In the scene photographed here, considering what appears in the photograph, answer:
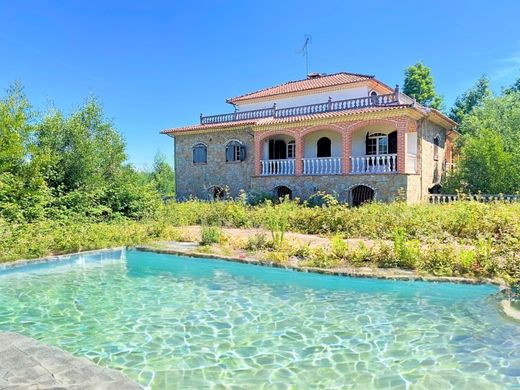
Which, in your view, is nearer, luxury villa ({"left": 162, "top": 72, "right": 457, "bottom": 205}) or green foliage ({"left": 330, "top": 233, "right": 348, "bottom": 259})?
green foliage ({"left": 330, "top": 233, "right": 348, "bottom": 259})

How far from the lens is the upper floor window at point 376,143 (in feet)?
64.6

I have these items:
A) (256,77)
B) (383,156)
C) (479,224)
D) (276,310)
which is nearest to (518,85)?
(256,77)

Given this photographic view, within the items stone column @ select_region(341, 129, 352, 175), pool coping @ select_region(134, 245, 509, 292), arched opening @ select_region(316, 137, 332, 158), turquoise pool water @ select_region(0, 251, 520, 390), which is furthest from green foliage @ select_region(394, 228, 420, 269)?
arched opening @ select_region(316, 137, 332, 158)

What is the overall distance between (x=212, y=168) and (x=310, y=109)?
665cm

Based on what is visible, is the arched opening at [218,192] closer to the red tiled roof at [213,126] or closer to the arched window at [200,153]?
the arched window at [200,153]

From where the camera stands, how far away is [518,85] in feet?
129

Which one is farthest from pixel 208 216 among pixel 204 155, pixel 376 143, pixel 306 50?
pixel 306 50

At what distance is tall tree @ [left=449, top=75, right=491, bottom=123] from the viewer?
38125mm

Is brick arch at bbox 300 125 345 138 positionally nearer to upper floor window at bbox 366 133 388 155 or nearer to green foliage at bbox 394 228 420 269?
upper floor window at bbox 366 133 388 155

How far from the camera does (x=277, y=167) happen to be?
20500 millimetres

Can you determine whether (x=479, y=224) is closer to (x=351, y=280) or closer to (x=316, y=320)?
(x=351, y=280)

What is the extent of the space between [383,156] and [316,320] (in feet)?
41.7

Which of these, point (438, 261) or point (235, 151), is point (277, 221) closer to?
point (438, 261)

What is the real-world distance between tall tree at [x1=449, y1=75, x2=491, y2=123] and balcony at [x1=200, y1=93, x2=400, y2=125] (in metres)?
24.1
